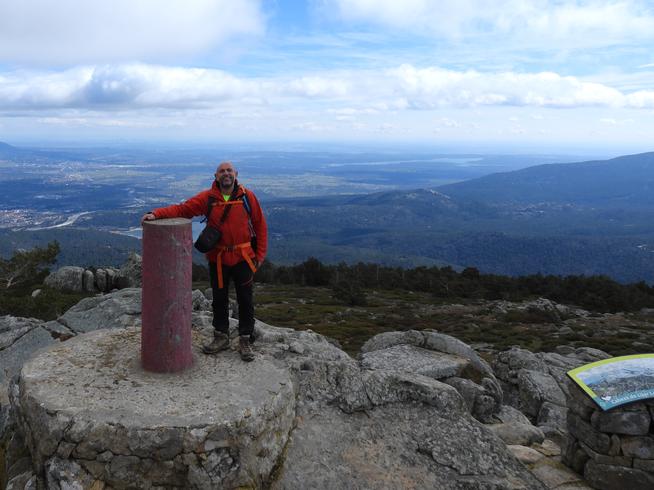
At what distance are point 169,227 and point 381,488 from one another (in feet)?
17.6

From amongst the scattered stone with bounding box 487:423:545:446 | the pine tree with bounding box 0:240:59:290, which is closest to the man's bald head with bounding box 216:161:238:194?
the scattered stone with bounding box 487:423:545:446

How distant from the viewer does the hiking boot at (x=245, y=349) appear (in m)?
8.99

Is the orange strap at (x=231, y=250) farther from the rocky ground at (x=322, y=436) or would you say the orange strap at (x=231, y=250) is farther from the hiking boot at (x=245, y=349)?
the rocky ground at (x=322, y=436)

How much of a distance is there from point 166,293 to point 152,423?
7.29 feet

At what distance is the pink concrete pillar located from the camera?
8.02m

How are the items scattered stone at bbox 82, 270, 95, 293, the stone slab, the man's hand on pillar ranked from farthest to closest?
1. scattered stone at bbox 82, 270, 95, 293
2. the stone slab
3. the man's hand on pillar

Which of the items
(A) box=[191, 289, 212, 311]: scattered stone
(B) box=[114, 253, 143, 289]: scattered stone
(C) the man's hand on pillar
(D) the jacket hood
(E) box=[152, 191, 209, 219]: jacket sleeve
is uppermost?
(D) the jacket hood

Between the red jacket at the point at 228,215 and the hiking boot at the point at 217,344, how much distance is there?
61.8 inches

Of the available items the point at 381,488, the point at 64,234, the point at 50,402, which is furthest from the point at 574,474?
the point at 64,234

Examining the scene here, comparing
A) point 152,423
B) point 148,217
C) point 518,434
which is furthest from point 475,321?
point 152,423

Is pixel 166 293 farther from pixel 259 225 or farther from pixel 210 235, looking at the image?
pixel 259 225

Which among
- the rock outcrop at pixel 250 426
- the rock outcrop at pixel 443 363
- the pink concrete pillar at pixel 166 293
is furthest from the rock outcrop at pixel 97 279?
the pink concrete pillar at pixel 166 293

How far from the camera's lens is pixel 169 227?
7980mm

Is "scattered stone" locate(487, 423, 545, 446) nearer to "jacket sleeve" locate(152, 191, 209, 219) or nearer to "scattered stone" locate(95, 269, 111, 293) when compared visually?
"jacket sleeve" locate(152, 191, 209, 219)
